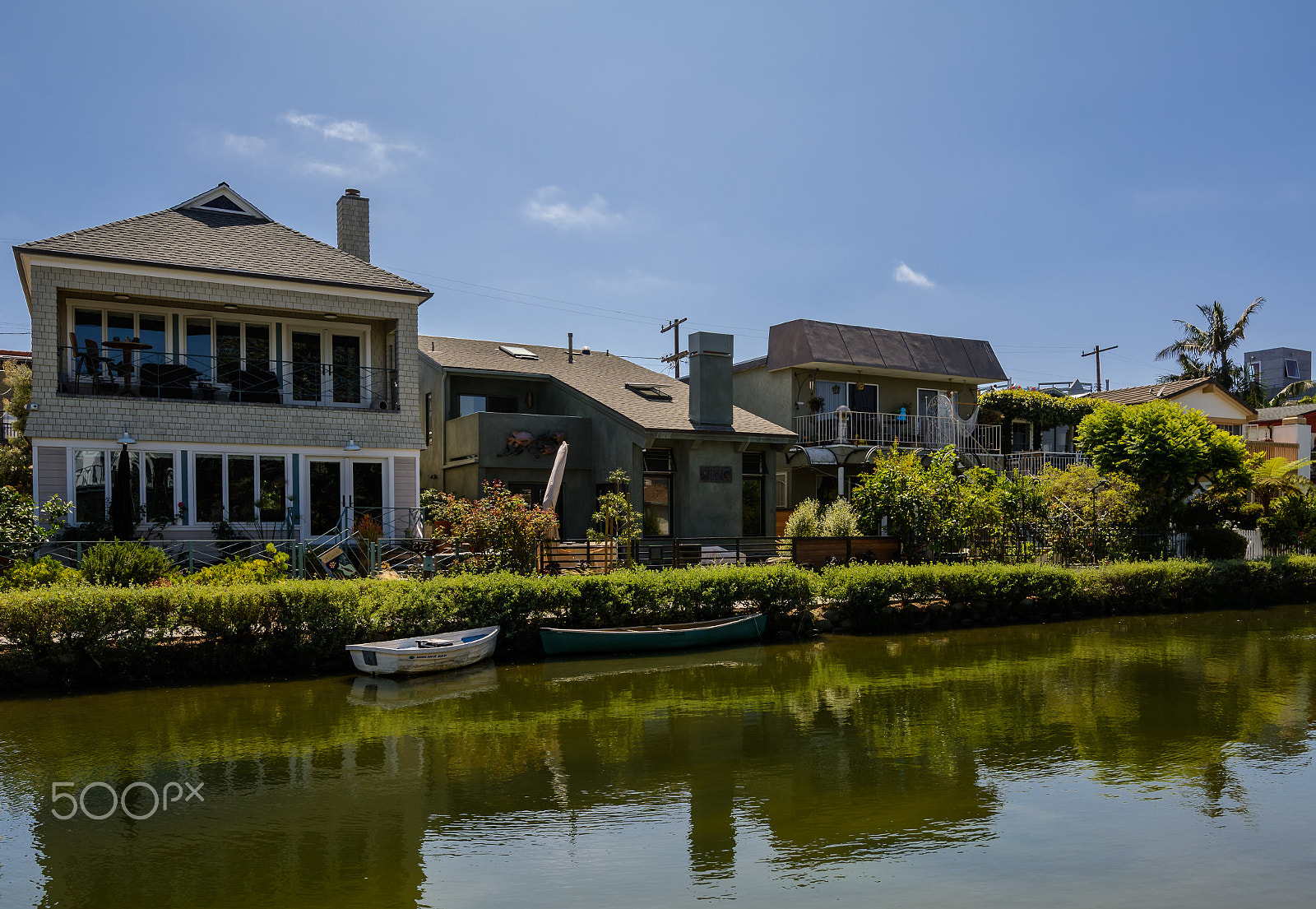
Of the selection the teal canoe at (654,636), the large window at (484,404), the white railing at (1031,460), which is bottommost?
the teal canoe at (654,636)

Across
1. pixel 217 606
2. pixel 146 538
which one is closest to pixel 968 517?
pixel 217 606

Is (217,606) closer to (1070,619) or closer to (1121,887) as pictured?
(1121,887)

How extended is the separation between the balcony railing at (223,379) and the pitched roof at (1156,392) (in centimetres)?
2684

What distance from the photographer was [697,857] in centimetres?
725

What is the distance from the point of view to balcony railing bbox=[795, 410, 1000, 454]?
28.8 m

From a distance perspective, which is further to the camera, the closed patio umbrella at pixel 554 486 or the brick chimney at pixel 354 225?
the brick chimney at pixel 354 225

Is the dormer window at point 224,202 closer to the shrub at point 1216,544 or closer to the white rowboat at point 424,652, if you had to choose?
the white rowboat at point 424,652

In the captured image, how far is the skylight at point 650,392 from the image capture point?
26094mm

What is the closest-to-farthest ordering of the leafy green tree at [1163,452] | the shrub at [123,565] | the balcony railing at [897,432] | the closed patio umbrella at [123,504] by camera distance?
the shrub at [123,565]
the closed patio umbrella at [123,504]
the leafy green tree at [1163,452]
the balcony railing at [897,432]

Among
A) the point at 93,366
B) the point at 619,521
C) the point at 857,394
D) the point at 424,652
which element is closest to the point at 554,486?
the point at 619,521

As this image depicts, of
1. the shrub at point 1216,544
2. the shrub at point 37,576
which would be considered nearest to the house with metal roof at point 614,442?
the shrub at point 37,576

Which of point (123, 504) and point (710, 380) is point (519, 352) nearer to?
point (710, 380)

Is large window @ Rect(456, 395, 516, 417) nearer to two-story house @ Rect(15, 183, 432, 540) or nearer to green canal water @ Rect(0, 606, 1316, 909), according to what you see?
two-story house @ Rect(15, 183, 432, 540)

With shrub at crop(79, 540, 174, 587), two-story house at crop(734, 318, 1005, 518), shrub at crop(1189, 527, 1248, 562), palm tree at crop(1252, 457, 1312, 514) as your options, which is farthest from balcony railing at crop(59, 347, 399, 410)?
palm tree at crop(1252, 457, 1312, 514)
